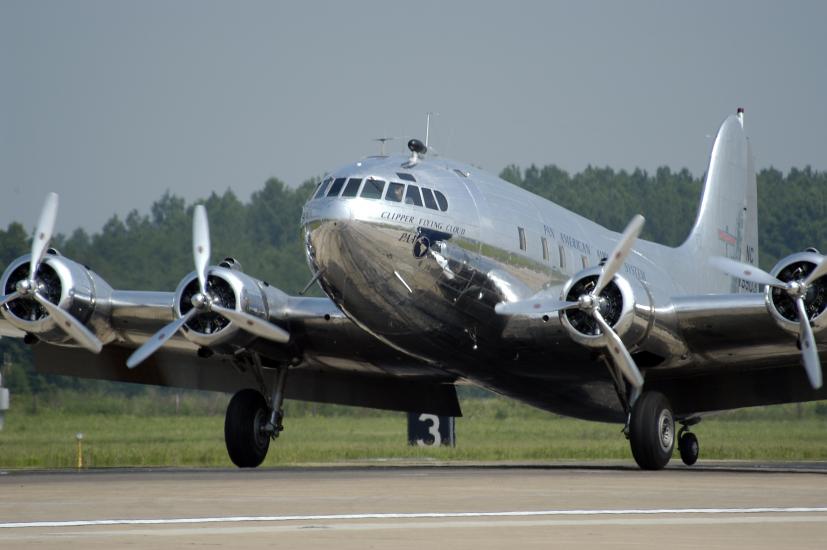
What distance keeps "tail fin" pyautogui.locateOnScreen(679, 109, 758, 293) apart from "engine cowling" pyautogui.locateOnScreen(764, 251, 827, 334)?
721 centimetres

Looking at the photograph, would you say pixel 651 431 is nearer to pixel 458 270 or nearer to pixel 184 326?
pixel 458 270

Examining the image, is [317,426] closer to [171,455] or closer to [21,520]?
[171,455]

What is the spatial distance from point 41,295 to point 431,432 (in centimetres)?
1614

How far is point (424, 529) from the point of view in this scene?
422 inches

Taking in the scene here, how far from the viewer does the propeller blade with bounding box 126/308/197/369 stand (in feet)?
66.9

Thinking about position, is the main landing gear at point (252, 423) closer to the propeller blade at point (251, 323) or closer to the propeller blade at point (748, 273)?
the propeller blade at point (251, 323)

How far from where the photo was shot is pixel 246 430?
21938 mm

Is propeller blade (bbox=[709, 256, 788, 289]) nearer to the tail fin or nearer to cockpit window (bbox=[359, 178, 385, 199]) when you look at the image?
cockpit window (bbox=[359, 178, 385, 199])

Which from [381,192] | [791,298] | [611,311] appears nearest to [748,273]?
[791,298]

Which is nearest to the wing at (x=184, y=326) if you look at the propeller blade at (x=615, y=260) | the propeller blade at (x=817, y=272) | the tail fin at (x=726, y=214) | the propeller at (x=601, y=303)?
the propeller at (x=601, y=303)

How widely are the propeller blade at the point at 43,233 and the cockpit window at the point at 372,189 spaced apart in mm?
5058

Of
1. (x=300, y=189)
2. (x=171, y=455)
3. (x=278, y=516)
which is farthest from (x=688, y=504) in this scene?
(x=300, y=189)

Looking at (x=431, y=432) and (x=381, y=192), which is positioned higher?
(x=381, y=192)

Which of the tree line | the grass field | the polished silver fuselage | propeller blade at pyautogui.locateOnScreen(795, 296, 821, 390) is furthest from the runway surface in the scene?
the tree line
